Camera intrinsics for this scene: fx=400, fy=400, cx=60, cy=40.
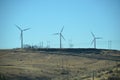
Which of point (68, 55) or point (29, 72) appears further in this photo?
point (68, 55)

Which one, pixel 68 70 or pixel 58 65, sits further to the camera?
pixel 58 65

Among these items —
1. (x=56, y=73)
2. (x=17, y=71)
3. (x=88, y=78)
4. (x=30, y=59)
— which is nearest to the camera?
(x=88, y=78)

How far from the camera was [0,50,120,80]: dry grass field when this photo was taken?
95.0 m

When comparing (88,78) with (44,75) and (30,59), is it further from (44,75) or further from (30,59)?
(30,59)

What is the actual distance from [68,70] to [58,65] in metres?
10.9

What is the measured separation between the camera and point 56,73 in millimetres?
105750

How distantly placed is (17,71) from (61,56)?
4800cm

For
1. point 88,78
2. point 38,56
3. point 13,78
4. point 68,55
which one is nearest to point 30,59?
point 38,56

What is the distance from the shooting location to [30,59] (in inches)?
5423

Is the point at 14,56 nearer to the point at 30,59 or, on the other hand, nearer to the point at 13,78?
the point at 30,59

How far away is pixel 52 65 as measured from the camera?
122 meters

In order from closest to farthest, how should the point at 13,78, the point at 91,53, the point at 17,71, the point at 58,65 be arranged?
the point at 13,78, the point at 17,71, the point at 58,65, the point at 91,53

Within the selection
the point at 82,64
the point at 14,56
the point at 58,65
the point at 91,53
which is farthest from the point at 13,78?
the point at 91,53

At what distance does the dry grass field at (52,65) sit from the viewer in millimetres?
94963
